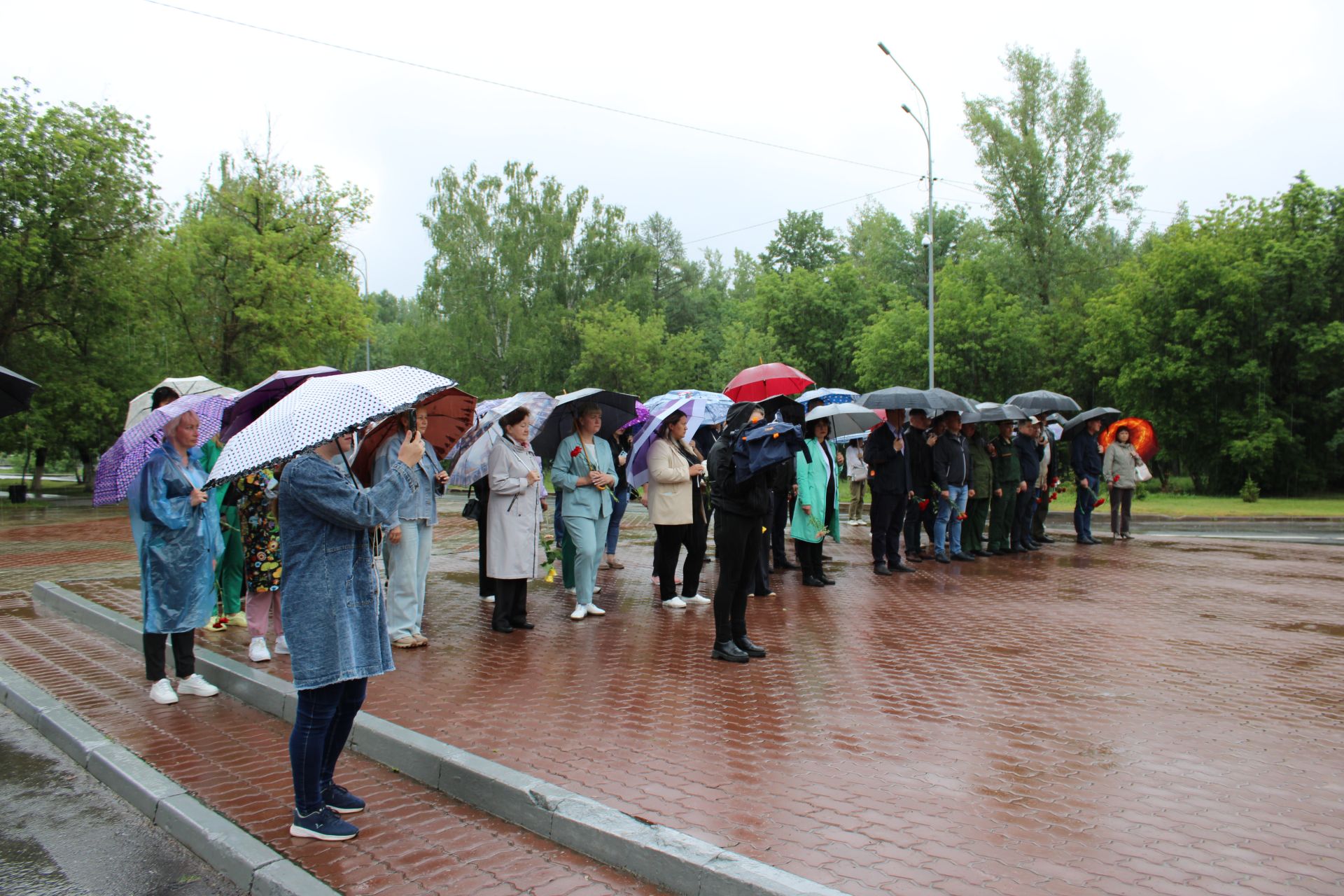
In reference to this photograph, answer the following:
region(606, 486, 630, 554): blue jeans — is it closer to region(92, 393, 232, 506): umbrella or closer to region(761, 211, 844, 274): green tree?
region(92, 393, 232, 506): umbrella

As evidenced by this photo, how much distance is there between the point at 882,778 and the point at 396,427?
3204 millimetres

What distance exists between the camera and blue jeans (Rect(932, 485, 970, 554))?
38.9 feet

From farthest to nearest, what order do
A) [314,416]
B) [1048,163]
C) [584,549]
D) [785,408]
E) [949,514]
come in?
[1048,163] → [949,514] → [584,549] → [785,408] → [314,416]

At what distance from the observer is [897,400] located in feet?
37.5

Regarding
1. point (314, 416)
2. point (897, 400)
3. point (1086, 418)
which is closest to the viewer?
point (314, 416)

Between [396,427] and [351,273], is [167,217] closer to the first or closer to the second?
[351,273]

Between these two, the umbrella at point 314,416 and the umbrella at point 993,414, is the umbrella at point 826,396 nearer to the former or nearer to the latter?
the umbrella at point 993,414

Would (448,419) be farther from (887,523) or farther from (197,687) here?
→ (887,523)

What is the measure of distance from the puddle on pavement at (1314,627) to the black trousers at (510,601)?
6.57m

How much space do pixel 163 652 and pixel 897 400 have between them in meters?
8.39

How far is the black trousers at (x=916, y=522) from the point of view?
12.1 m

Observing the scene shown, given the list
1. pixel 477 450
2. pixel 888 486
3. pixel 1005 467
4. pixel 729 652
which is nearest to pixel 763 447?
pixel 729 652

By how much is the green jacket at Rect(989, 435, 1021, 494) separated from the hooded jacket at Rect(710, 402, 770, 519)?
6.83 metres

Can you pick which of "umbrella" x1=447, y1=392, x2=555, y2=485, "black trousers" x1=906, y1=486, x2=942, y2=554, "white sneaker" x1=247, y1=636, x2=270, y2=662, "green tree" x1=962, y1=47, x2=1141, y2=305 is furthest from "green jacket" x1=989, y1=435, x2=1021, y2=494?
"green tree" x1=962, y1=47, x2=1141, y2=305
